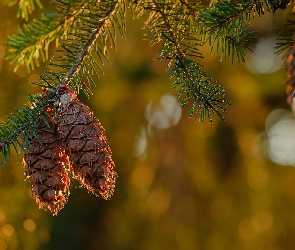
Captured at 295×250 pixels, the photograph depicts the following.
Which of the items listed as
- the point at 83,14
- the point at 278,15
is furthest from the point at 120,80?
the point at 83,14

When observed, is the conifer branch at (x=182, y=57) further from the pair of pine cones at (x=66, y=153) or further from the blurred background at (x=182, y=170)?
the blurred background at (x=182, y=170)

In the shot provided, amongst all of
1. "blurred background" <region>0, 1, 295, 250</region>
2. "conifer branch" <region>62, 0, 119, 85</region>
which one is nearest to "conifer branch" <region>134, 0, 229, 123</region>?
"conifer branch" <region>62, 0, 119, 85</region>

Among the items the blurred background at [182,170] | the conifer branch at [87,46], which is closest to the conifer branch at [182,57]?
the conifer branch at [87,46]

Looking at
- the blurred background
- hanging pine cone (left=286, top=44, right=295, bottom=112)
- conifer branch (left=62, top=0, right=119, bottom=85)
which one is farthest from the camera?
the blurred background

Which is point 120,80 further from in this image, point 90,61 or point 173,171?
point 90,61

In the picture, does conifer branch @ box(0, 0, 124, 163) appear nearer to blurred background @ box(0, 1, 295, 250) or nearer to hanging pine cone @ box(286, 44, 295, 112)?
hanging pine cone @ box(286, 44, 295, 112)

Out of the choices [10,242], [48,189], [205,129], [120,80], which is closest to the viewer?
[48,189]
